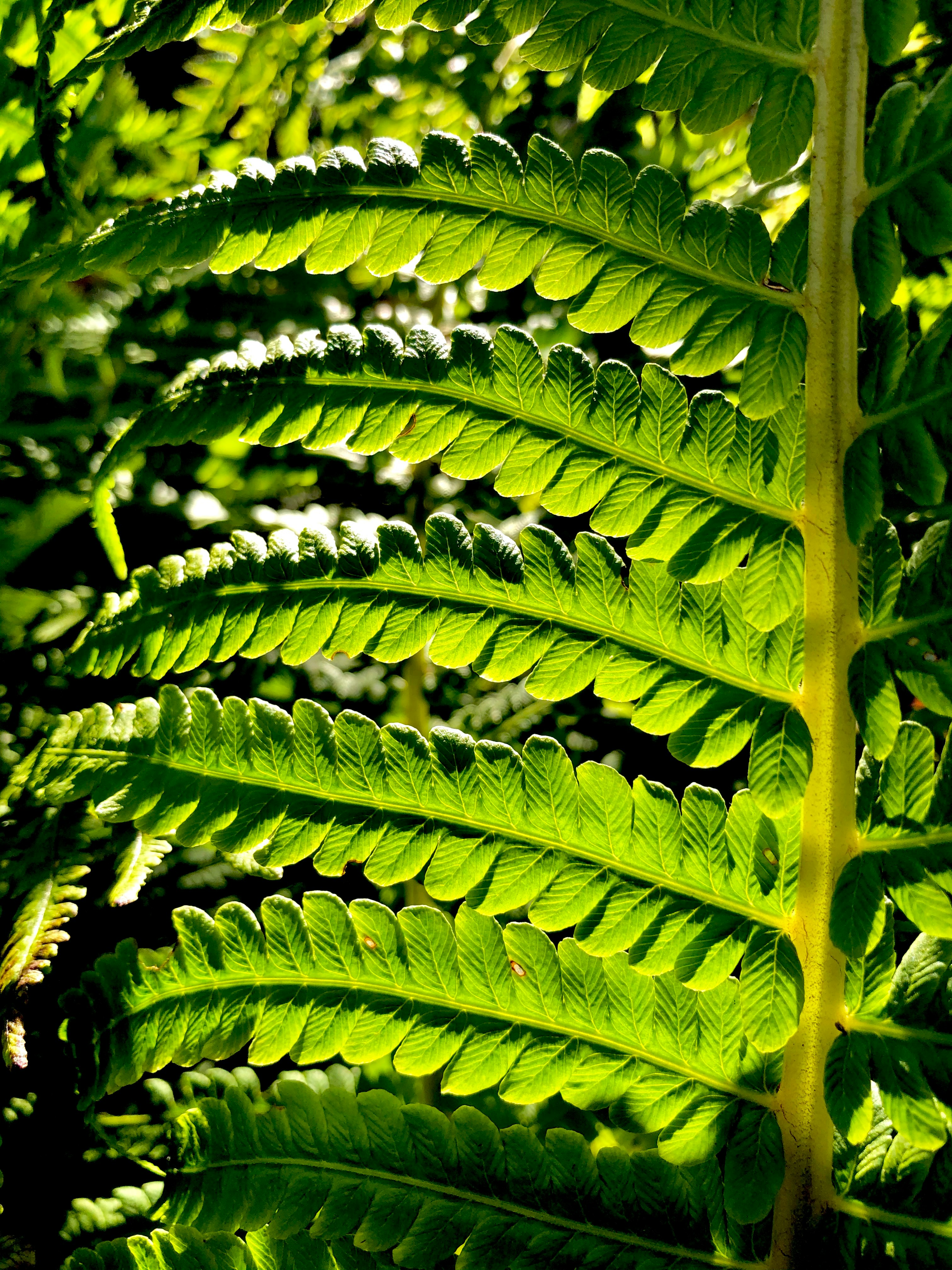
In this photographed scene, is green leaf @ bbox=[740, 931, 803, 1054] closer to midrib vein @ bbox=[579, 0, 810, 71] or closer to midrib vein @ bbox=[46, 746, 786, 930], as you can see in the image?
midrib vein @ bbox=[46, 746, 786, 930]

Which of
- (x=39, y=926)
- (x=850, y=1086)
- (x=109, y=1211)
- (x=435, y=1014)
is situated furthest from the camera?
(x=109, y=1211)

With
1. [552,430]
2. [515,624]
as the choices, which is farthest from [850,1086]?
[552,430]

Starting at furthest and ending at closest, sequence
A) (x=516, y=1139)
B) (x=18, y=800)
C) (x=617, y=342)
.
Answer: (x=617, y=342), (x=18, y=800), (x=516, y=1139)

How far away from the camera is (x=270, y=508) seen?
6.45 feet

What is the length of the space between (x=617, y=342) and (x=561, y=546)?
1.04 meters

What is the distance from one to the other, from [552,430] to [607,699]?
0.28 metres

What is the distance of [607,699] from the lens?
36.8 inches

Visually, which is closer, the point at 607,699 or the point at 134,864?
the point at 607,699

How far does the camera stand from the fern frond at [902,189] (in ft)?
2.62

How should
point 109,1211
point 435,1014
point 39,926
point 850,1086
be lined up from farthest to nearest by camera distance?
point 109,1211 < point 39,926 < point 435,1014 < point 850,1086

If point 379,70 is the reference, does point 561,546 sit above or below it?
below

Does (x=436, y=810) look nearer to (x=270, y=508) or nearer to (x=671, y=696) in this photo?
(x=671, y=696)

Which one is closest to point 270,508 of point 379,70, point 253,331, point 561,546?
point 253,331

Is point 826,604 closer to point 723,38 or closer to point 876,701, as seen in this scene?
point 876,701
